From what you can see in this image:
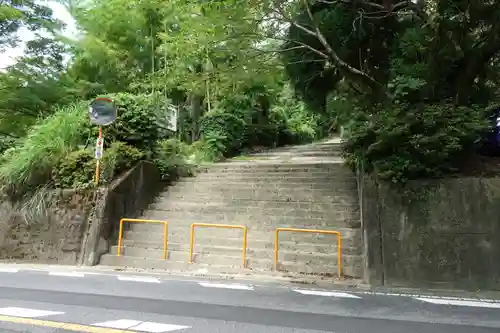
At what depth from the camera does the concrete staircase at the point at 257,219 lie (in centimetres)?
805

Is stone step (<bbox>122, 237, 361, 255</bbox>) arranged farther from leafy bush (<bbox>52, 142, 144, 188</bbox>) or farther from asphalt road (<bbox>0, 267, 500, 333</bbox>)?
leafy bush (<bbox>52, 142, 144, 188</bbox>)

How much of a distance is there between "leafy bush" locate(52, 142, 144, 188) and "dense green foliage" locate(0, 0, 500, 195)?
0.09ft

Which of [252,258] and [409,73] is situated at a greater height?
[409,73]

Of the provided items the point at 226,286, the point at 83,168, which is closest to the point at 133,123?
the point at 83,168

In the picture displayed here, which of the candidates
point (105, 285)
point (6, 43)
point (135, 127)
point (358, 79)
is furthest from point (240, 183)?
point (6, 43)

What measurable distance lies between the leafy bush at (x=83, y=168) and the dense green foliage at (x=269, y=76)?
3 cm

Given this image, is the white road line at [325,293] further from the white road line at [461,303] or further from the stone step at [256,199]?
the stone step at [256,199]

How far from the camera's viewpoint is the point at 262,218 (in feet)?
31.5

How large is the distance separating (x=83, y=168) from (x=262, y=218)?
4.55 meters

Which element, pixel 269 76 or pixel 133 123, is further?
pixel 269 76

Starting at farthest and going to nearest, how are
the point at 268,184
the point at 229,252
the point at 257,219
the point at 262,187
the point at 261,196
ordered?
1. the point at 268,184
2. the point at 262,187
3. the point at 261,196
4. the point at 257,219
5. the point at 229,252

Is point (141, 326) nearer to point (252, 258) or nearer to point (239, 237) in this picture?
point (252, 258)

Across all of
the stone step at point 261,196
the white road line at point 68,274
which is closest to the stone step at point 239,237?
the stone step at point 261,196

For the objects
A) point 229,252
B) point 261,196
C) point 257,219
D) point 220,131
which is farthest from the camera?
point 220,131
